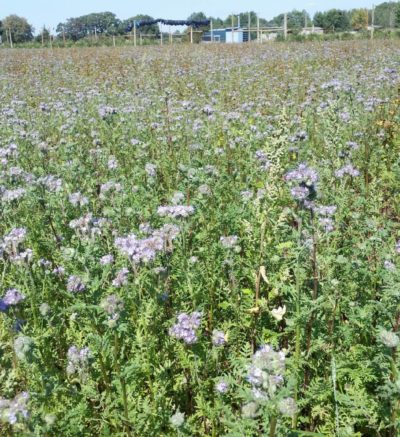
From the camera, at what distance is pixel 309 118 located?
7418 mm

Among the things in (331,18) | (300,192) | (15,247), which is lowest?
(15,247)

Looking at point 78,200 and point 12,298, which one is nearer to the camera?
point 12,298

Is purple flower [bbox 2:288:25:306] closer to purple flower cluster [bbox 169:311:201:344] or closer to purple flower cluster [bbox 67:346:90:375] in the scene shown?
purple flower cluster [bbox 67:346:90:375]

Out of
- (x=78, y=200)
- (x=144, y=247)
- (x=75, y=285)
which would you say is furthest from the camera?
(x=78, y=200)

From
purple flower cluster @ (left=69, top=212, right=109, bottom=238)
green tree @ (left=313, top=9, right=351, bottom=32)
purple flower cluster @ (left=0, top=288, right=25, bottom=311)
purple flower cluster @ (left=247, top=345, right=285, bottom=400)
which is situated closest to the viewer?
purple flower cluster @ (left=247, top=345, right=285, bottom=400)

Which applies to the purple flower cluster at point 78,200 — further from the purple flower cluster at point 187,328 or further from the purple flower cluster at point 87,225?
the purple flower cluster at point 187,328

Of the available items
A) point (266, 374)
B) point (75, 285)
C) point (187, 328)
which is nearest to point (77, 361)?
point (75, 285)

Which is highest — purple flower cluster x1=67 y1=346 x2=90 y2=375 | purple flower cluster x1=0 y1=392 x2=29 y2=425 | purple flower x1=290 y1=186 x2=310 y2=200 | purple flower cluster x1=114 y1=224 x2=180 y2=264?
purple flower x1=290 y1=186 x2=310 y2=200

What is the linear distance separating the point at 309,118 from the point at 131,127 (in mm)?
2837

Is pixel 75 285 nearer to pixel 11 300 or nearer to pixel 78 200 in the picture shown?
pixel 11 300

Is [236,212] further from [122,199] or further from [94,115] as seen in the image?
[94,115]

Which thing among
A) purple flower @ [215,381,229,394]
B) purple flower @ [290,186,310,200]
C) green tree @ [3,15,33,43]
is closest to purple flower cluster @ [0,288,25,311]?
purple flower @ [215,381,229,394]

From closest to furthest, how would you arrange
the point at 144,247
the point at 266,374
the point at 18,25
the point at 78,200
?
the point at 266,374
the point at 144,247
the point at 78,200
the point at 18,25

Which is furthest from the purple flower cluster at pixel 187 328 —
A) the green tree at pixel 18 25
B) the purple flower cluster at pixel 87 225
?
the green tree at pixel 18 25
